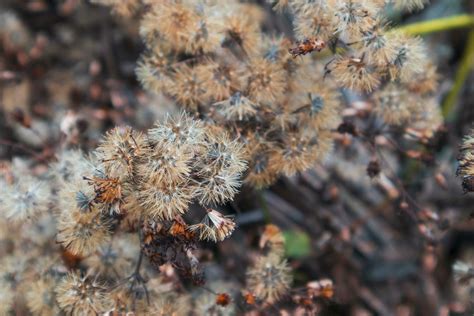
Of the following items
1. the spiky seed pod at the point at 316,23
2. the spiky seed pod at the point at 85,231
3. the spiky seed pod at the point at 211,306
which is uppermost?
the spiky seed pod at the point at 316,23

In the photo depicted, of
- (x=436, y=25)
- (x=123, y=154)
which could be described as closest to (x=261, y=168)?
(x=123, y=154)

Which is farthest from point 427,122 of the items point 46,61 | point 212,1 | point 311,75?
point 46,61

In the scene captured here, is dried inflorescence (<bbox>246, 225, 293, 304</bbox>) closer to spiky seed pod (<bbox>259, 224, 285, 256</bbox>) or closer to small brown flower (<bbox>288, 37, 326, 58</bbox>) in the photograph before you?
spiky seed pod (<bbox>259, 224, 285, 256</bbox>)

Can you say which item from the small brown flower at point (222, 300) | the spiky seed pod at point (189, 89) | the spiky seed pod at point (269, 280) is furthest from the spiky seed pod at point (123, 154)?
the spiky seed pod at point (269, 280)

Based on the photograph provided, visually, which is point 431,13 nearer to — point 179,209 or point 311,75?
point 311,75

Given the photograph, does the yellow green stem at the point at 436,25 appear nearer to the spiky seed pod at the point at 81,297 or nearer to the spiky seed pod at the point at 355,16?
the spiky seed pod at the point at 355,16

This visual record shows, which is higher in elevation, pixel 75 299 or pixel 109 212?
pixel 109 212
